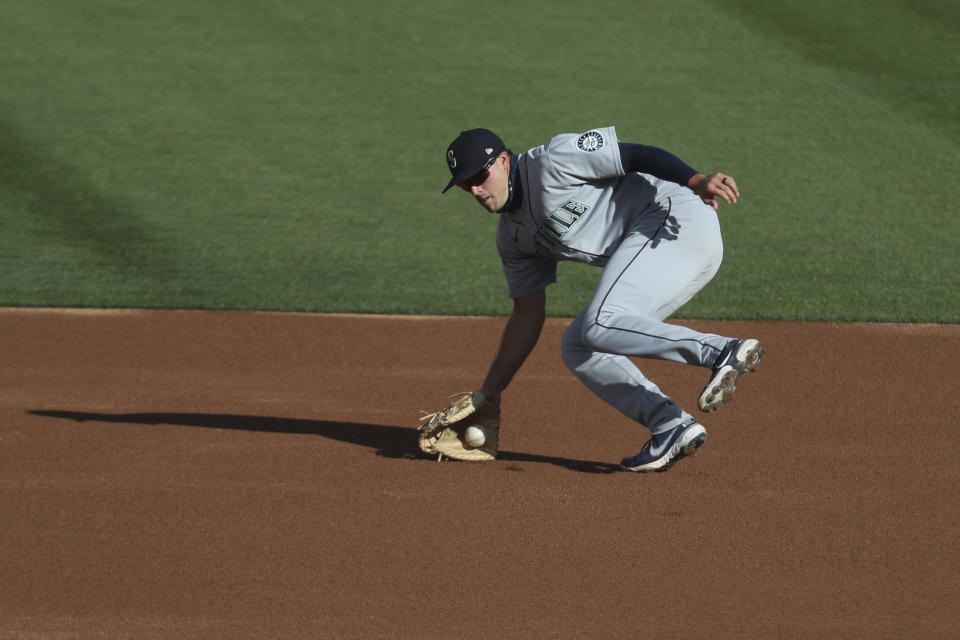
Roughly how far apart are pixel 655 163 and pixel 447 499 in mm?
1541

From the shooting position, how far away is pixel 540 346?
23.8ft

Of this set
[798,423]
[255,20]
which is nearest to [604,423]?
[798,423]

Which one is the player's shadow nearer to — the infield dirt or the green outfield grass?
the infield dirt

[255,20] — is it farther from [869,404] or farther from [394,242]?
[869,404]

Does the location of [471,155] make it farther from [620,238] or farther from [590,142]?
[620,238]

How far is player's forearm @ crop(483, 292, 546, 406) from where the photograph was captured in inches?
209

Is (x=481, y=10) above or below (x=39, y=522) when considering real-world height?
above

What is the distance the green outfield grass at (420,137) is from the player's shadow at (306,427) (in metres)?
2.26

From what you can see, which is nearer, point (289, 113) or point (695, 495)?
point (695, 495)

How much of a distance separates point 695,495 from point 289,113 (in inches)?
353

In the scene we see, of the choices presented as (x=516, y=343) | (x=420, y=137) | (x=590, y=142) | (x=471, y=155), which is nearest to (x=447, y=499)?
(x=516, y=343)

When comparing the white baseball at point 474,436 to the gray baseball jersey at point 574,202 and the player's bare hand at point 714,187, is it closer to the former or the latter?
the gray baseball jersey at point 574,202

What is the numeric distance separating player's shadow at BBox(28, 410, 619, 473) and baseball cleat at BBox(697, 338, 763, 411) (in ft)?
3.49

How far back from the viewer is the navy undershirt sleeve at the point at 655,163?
4676 millimetres
